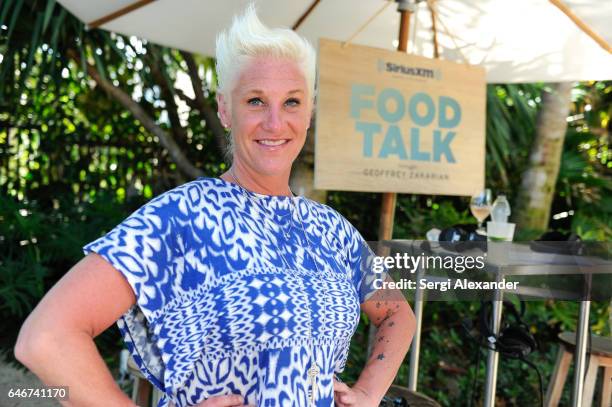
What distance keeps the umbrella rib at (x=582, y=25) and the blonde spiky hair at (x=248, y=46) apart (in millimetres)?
1915

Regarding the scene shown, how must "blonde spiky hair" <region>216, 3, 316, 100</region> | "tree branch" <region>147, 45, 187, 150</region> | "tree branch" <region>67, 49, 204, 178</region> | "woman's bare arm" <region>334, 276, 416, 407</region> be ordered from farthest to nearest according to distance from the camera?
"tree branch" <region>147, 45, 187, 150</region> < "tree branch" <region>67, 49, 204, 178</region> < "woman's bare arm" <region>334, 276, 416, 407</region> < "blonde spiky hair" <region>216, 3, 316, 100</region>

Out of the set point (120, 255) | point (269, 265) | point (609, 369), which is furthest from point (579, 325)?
point (120, 255)

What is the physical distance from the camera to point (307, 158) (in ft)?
12.5

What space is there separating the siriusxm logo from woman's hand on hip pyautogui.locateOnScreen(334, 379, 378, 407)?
1894 millimetres

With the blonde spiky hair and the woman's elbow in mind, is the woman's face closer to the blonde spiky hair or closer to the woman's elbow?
the blonde spiky hair

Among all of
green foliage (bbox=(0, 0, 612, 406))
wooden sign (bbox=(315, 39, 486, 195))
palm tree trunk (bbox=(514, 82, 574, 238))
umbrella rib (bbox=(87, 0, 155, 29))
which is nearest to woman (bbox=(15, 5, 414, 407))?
wooden sign (bbox=(315, 39, 486, 195))

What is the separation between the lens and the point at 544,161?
468cm

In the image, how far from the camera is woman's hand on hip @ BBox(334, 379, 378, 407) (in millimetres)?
1272

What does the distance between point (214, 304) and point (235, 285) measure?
0.05 metres

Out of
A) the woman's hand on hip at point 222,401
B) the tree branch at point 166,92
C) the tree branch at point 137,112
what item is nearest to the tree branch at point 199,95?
the tree branch at point 166,92

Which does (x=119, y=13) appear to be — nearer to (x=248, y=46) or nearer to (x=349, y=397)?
(x=248, y=46)

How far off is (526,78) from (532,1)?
75cm

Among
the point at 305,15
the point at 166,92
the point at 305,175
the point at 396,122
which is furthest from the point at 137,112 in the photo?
the point at 396,122

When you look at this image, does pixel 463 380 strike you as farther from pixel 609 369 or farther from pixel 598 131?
pixel 598 131
